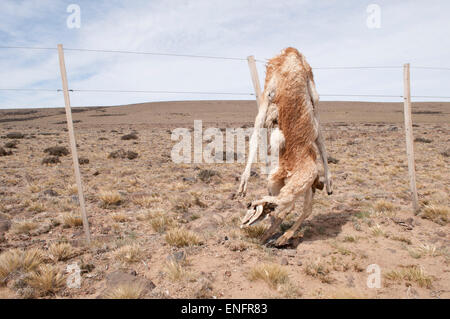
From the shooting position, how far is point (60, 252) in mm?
4289

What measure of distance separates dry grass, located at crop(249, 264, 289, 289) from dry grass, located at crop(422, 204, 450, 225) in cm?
386

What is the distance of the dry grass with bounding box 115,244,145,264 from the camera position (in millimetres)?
4094

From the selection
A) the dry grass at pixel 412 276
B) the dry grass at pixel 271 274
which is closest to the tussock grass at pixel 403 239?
the dry grass at pixel 412 276

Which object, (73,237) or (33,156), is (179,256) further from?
(33,156)

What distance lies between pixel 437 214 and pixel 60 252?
23.1 feet

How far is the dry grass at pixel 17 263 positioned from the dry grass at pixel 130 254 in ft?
3.66

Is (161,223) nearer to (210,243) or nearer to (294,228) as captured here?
(210,243)

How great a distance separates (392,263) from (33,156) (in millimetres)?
17441

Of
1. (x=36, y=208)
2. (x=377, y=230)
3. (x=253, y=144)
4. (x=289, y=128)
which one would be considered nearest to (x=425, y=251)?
(x=377, y=230)

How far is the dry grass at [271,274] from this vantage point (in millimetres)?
3398

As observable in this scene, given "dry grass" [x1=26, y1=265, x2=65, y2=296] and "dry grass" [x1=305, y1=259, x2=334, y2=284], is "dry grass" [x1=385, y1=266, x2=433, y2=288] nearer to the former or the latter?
"dry grass" [x1=305, y1=259, x2=334, y2=284]

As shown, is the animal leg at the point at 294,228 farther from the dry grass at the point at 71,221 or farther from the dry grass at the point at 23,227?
the dry grass at the point at 23,227
